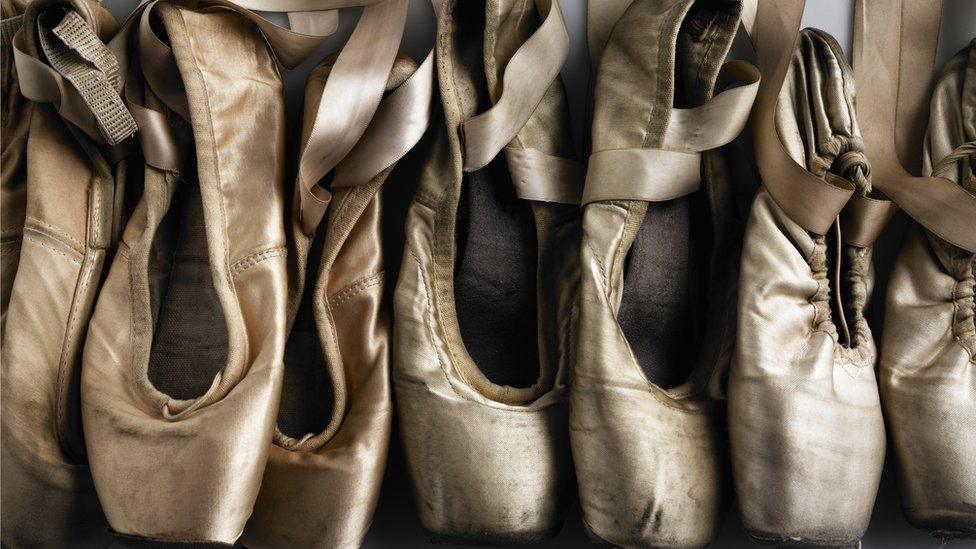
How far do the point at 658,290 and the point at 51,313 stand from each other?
2.00 feet

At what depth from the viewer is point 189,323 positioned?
784 mm

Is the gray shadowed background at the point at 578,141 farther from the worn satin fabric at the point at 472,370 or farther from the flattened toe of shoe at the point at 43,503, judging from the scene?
the flattened toe of shoe at the point at 43,503

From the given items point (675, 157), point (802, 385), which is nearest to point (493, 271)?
point (675, 157)

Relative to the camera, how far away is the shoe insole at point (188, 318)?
0.76 metres

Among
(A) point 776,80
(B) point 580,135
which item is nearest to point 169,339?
(B) point 580,135

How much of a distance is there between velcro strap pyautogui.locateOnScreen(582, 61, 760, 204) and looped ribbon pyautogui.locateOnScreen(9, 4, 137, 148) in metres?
0.46

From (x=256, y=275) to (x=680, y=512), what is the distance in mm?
457

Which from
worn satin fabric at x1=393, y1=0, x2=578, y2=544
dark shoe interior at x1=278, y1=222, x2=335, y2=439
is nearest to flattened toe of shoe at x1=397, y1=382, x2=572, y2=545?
worn satin fabric at x1=393, y1=0, x2=578, y2=544

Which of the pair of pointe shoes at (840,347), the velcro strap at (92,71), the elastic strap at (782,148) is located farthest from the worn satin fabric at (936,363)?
the velcro strap at (92,71)

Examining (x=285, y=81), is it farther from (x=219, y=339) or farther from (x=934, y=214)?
(x=934, y=214)

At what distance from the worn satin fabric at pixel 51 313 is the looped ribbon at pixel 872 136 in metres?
0.68

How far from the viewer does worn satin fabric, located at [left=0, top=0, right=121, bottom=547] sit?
0.70 m

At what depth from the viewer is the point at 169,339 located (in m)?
0.78

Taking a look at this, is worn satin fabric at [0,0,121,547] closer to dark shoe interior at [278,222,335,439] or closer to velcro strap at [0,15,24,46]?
velcro strap at [0,15,24,46]
